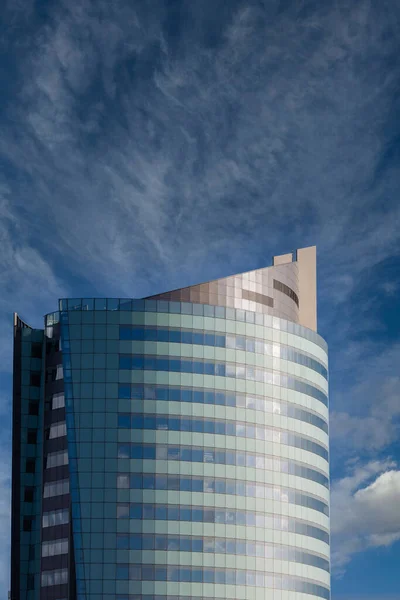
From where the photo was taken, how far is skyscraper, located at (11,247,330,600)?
133 metres

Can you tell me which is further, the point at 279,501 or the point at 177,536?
the point at 279,501

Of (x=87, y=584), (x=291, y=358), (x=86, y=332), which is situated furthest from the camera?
(x=291, y=358)

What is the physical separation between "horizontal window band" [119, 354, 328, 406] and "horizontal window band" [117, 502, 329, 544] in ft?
60.6

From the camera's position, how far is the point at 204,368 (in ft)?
463

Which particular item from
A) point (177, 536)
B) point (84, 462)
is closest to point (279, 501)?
point (177, 536)

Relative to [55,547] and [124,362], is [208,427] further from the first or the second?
[55,547]

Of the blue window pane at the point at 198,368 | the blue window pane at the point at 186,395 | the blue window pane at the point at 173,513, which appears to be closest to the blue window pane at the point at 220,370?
the blue window pane at the point at 198,368

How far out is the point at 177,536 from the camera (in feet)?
439

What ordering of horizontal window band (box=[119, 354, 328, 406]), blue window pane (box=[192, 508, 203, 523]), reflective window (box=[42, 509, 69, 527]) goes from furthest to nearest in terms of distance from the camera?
horizontal window band (box=[119, 354, 328, 406]), reflective window (box=[42, 509, 69, 527]), blue window pane (box=[192, 508, 203, 523])

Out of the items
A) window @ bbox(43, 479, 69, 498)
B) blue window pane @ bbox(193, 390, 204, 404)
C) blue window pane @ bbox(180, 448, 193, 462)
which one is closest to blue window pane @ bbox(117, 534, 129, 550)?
window @ bbox(43, 479, 69, 498)

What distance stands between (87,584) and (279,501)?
2966 cm

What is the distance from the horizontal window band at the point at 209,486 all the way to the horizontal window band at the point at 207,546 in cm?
624

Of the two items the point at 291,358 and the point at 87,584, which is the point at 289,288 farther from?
the point at 87,584

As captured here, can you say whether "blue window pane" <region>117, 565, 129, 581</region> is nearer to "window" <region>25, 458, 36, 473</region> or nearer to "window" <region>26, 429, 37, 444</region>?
"window" <region>25, 458, 36, 473</region>
